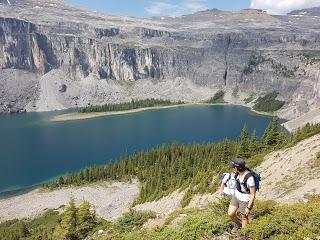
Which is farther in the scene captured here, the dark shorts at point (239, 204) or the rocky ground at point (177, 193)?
the rocky ground at point (177, 193)

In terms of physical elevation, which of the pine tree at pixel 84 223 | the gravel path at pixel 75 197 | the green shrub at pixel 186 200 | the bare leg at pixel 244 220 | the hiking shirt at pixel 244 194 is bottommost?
the gravel path at pixel 75 197

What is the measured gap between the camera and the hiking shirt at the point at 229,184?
17719mm

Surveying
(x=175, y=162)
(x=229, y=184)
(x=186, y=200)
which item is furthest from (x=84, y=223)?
(x=175, y=162)

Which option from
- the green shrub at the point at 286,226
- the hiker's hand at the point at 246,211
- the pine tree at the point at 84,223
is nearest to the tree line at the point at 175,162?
the pine tree at the point at 84,223

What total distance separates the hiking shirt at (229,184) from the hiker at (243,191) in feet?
0.57

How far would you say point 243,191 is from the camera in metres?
17.5

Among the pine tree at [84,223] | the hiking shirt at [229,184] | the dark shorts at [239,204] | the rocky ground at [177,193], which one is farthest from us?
the pine tree at [84,223]

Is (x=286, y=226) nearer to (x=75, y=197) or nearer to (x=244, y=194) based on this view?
(x=244, y=194)

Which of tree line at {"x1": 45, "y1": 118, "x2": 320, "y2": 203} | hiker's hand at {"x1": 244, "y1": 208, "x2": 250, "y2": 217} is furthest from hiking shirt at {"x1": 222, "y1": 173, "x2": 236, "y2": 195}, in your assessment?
tree line at {"x1": 45, "y1": 118, "x2": 320, "y2": 203}

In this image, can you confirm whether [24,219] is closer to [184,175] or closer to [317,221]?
[184,175]

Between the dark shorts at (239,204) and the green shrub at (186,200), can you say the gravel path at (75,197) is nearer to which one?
the green shrub at (186,200)

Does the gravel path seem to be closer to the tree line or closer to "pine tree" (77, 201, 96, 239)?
the tree line

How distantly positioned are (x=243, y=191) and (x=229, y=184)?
2.35ft

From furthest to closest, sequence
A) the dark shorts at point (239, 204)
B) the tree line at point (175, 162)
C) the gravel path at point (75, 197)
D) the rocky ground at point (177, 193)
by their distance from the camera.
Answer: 1. the gravel path at point (75, 197)
2. the tree line at point (175, 162)
3. the rocky ground at point (177, 193)
4. the dark shorts at point (239, 204)
